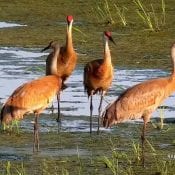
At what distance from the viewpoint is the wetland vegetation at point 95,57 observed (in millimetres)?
9562

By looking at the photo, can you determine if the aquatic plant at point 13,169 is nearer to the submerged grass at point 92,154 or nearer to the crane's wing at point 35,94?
the submerged grass at point 92,154

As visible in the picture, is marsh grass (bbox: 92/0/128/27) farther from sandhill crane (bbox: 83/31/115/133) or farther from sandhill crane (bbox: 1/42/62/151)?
sandhill crane (bbox: 1/42/62/151)

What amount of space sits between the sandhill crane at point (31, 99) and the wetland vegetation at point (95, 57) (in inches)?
13.5

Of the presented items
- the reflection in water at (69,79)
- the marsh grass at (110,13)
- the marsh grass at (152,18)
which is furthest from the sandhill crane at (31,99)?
the marsh grass at (110,13)

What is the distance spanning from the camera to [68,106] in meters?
12.7

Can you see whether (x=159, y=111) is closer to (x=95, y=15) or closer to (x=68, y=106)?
(x=68, y=106)

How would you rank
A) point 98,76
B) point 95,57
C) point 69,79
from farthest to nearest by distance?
point 95,57 → point 69,79 → point 98,76

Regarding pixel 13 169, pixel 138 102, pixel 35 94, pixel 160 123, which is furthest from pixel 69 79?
pixel 13 169

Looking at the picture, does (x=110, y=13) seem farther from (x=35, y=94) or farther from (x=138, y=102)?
(x=138, y=102)

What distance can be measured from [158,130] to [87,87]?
1273 mm

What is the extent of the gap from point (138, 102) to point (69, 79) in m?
4.30

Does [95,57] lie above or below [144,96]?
above

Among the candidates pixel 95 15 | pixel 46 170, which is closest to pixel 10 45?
pixel 95 15

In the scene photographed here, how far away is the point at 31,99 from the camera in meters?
10.6
